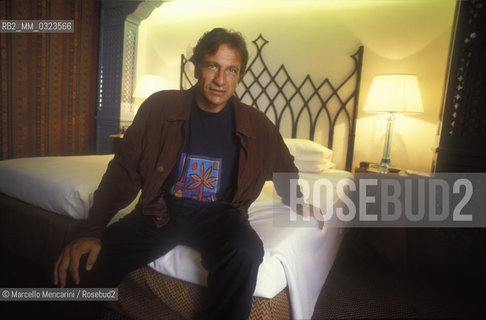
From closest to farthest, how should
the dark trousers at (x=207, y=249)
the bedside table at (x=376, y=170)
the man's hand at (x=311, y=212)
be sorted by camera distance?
the dark trousers at (x=207, y=249) < the man's hand at (x=311, y=212) < the bedside table at (x=376, y=170)

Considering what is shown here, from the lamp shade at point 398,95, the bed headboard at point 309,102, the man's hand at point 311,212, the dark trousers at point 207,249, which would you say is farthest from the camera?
the bed headboard at point 309,102

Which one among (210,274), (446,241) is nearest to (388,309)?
(446,241)

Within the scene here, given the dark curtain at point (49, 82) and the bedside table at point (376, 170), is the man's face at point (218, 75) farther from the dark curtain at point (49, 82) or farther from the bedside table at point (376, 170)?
the dark curtain at point (49, 82)

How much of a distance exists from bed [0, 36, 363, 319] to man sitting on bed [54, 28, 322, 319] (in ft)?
0.30

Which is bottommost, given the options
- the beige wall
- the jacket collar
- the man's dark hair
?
the jacket collar

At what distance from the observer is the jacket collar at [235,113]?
4.50ft

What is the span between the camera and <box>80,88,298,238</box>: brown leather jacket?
4.08 feet

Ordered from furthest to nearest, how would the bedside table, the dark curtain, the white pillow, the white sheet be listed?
the dark curtain, the white pillow, the bedside table, the white sheet

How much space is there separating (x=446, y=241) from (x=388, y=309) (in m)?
0.85

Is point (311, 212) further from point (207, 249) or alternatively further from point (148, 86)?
point (148, 86)

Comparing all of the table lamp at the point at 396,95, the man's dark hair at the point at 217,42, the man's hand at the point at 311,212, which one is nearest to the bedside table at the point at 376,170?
the table lamp at the point at 396,95

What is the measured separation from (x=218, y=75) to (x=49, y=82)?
3154 millimetres

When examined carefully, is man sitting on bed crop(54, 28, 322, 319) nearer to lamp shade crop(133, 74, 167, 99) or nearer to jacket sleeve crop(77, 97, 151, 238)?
jacket sleeve crop(77, 97, 151, 238)

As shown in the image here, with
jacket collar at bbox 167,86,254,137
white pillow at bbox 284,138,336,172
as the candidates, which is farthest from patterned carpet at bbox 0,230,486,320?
jacket collar at bbox 167,86,254,137
